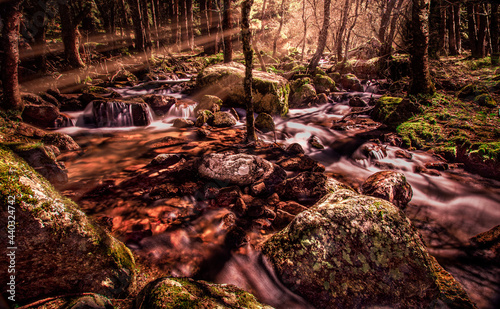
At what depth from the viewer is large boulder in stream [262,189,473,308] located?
247 centimetres

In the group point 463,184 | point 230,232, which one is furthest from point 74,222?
point 463,184

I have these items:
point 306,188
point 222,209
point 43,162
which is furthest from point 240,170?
point 43,162

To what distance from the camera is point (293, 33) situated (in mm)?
41406

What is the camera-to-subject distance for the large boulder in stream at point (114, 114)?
9531mm

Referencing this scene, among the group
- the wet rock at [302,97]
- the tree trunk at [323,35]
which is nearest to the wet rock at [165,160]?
the wet rock at [302,97]

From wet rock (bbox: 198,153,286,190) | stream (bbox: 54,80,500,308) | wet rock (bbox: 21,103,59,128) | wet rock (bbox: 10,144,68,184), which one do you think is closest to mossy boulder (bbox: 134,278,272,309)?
stream (bbox: 54,80,500,308)

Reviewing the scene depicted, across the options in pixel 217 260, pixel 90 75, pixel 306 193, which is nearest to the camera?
pixel 217 260

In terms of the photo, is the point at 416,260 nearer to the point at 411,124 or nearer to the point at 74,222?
the point at 74,222

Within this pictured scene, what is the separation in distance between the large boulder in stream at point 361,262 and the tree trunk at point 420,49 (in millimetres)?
9110

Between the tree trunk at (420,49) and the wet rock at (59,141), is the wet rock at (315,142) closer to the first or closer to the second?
the tree trunk at (420,49)

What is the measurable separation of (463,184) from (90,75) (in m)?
Result: 21.3

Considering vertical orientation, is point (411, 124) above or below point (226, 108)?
below

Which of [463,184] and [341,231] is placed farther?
[463,184]

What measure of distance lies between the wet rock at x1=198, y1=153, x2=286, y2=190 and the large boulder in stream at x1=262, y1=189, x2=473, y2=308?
2.08 metres
